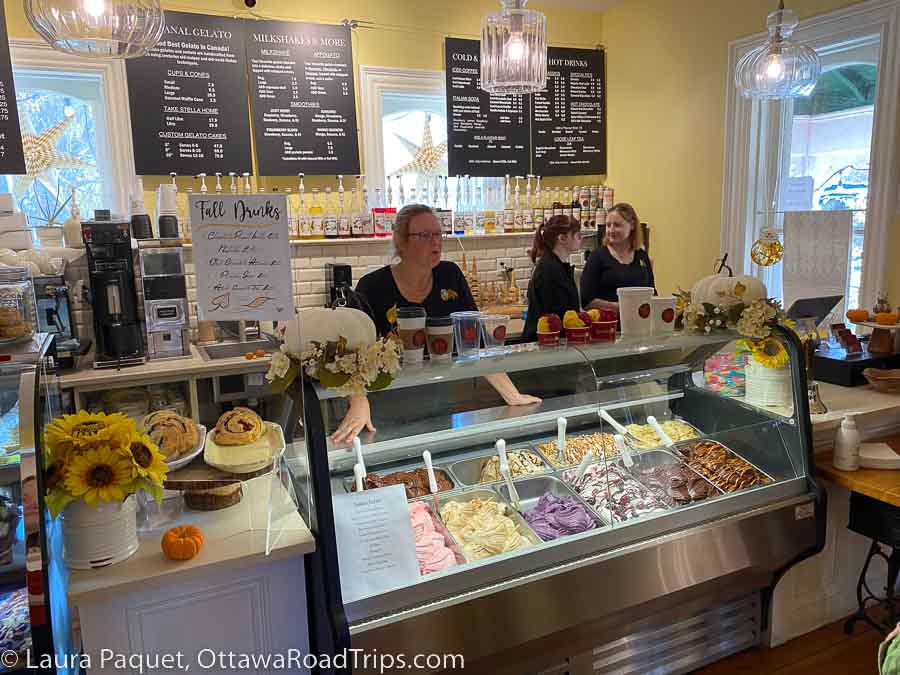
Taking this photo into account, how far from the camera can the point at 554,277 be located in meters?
3.42

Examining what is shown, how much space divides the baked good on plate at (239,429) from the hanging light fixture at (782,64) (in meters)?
2.49

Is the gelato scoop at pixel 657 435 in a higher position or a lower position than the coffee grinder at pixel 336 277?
lower

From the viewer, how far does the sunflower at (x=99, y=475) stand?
1460 millimetres

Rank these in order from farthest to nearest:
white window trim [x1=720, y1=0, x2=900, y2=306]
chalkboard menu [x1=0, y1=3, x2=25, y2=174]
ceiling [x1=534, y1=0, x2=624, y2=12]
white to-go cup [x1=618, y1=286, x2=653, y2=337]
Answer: ceiling [x1=534, y1=0, x2=624, y2=12]
chalkboard menu [x1=0, y1=3, x2=25, y2=174]
white window trim [x1=720, y1=0, x2=900, y2=306]
white to-go cup [x1=618, y1=286, x2=653, y2=337]

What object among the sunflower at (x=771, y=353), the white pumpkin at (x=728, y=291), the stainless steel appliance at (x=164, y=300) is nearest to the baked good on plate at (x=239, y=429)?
the white pumpkin at (x=728, y=291)

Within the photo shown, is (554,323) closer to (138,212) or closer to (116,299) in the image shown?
(116,299)

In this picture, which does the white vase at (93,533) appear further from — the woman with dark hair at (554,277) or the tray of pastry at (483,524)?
the woman with dark hair at (554,277)

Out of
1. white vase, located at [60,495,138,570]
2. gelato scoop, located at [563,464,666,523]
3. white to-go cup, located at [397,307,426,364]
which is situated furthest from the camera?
gelato scoop, located at [563,464,666,523]

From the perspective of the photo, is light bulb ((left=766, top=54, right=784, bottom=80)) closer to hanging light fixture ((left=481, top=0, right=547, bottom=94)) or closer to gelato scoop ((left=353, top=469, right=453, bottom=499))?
hanging light fixture ((left=481, top=0, right=547, bottom=94))

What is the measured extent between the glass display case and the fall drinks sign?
40cm

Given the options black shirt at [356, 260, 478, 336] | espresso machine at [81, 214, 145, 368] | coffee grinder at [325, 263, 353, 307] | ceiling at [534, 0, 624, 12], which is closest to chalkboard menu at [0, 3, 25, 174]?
espresso machine at [81, 214, 145, 368]

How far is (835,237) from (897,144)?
55 centimetres

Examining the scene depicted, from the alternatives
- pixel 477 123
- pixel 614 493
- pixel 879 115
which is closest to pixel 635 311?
pixel 614 493

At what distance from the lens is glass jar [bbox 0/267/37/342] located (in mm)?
1701
